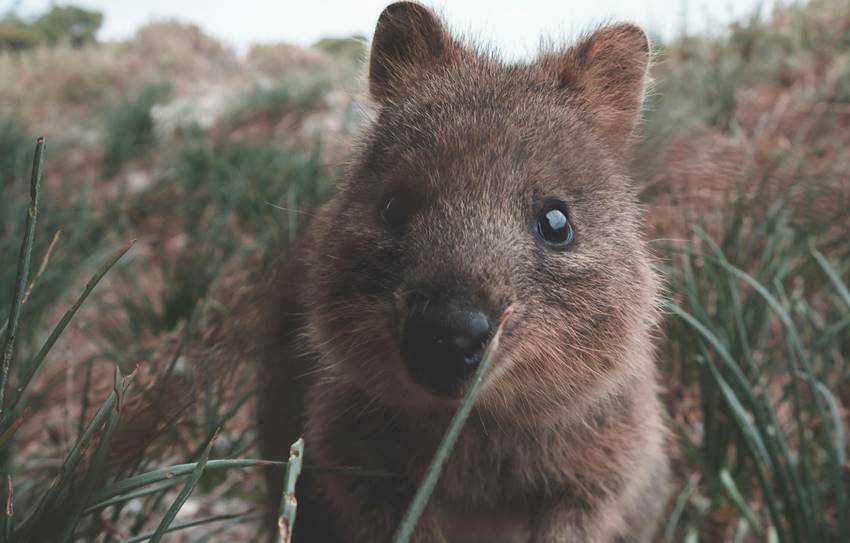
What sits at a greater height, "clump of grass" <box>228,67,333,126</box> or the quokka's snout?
the quokka's snout

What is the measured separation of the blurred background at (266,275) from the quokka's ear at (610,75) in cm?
31

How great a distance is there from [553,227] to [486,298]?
483mm

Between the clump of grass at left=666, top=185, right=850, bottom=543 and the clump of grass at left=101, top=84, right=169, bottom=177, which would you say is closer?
the clump of grass at left=666, top=185, right=850, bottom=543

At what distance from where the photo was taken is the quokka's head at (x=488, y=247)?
1.90 metres

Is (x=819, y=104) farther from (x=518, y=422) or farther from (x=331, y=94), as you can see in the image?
(x=331, y=94)

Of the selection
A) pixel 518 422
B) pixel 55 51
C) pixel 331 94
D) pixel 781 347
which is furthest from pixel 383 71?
pixel 55 51

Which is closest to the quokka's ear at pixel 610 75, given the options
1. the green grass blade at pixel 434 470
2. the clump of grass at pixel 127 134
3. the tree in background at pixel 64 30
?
the green grass blade at pixel 434 470

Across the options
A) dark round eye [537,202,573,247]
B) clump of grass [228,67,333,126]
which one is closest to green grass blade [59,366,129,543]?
dark round eye [537,202,573,247]

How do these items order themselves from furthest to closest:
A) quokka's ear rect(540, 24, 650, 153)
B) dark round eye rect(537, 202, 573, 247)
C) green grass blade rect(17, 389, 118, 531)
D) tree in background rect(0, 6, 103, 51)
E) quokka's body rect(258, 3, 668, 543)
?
tree in background rect(0, 6, 103, 51)
quokka's ear rect(540, 24, 650, 153)
dark round eye rect(537, 202, 573, 247)
quokka's body rect(258, 3, 668, 543)
green grass blade rect(17, 389, 118, 531)

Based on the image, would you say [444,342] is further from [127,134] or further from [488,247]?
[127,134]

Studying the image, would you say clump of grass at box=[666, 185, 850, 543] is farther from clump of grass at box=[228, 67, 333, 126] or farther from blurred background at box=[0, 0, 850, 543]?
clump of grass at box=[228, 67, 333, 126]

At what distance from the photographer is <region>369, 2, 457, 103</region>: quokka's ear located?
285 cm

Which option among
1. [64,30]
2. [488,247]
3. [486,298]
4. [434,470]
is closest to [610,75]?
[488,247]

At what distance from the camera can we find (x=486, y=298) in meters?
1.86
